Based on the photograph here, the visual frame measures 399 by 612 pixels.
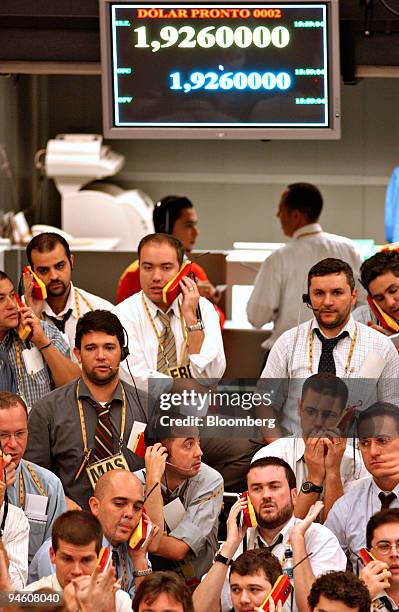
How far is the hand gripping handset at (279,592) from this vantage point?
4414 millimetres

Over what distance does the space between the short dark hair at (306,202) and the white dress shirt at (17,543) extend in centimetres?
328

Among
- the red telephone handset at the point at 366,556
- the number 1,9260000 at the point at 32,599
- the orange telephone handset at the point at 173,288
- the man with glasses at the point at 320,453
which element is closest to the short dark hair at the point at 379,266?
the orange telephone handset at the point at 173,288

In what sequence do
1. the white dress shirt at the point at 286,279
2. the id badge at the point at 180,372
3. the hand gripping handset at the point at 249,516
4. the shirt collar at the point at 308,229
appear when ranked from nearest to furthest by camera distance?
the hand gripping handset at the point at 249,516 → the id badge at the point at 180,372 → the white dress shirt at the point at 286,279 → the shirt collar at the point at 308,229

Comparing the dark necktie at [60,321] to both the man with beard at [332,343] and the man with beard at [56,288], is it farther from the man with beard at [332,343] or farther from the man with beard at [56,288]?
the man with beard at [332,343]

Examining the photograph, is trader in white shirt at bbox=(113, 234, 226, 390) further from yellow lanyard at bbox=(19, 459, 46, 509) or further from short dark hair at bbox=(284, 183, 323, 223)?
short dark hair at bbox=(284, 183, 323, 223)

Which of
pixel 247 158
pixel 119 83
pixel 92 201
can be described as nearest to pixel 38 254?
pixel 119 83

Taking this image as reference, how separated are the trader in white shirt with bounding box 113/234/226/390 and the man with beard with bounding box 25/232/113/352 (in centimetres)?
26

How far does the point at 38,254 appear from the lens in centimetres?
628

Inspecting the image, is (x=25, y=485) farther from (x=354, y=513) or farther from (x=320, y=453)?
(x=354, y=513)

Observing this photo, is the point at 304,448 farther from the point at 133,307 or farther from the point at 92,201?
the point at 92,201

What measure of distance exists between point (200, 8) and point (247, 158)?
4.85 meters

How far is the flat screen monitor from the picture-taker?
6.45 metres

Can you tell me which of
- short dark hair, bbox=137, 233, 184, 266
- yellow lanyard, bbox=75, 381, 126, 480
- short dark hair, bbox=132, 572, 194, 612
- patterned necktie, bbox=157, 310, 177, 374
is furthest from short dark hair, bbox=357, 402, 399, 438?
short dark hair, bbox=137, 233, 184, 266

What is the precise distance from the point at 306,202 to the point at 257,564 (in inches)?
140
